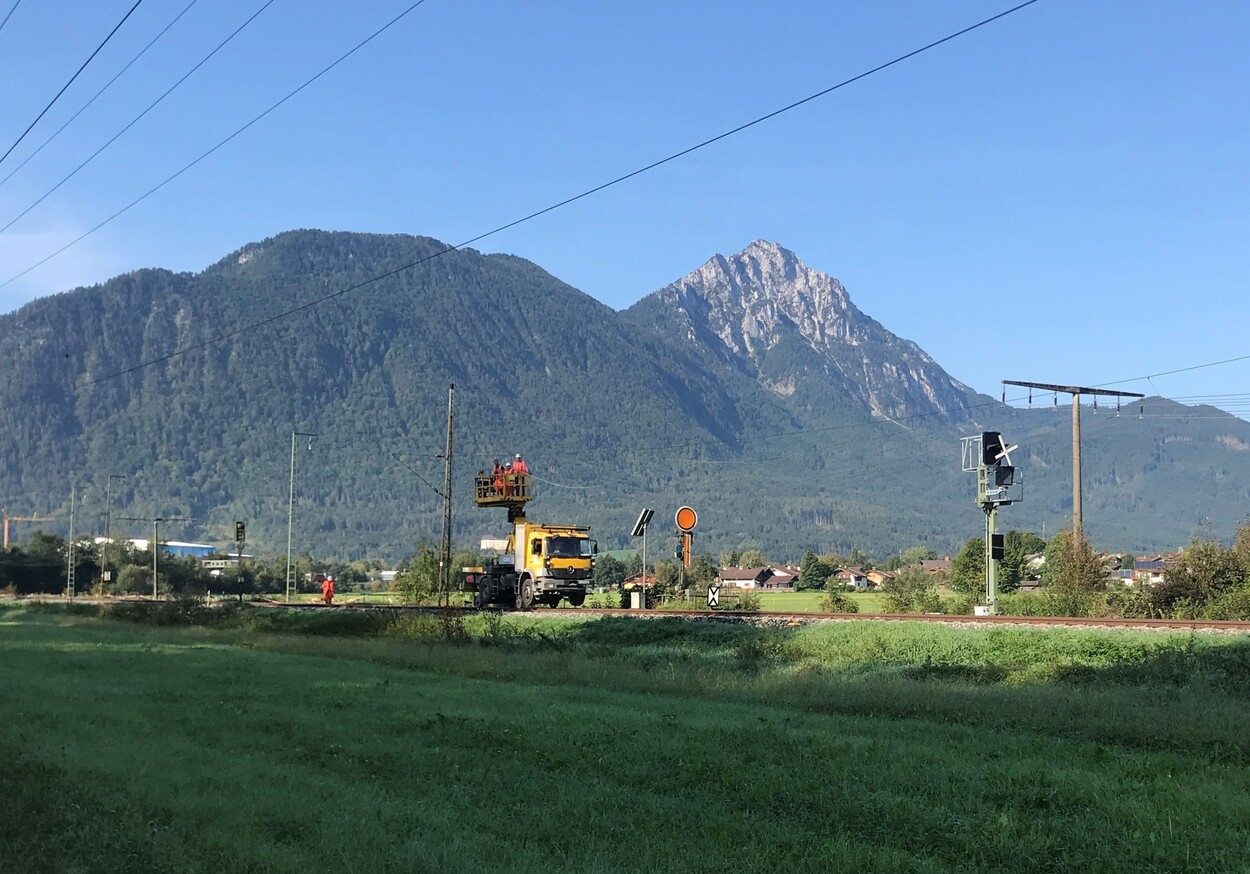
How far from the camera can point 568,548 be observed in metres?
52.6

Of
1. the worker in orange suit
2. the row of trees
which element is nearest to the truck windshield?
the worker in orange suit

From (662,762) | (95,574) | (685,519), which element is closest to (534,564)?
(685,519)

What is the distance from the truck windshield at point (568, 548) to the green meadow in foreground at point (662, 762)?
79.0 ft

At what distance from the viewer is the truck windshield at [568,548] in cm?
5247

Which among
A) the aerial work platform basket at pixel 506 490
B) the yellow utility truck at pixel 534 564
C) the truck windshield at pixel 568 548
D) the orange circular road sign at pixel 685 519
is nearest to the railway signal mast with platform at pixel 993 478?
the orange circular road sign at pixel 685 519

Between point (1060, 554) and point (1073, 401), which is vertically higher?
point (1073, 401)

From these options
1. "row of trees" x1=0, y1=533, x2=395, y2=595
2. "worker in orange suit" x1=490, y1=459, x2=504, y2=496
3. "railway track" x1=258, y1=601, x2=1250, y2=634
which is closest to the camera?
"railway track" x1=258, y1=601, x2=1250, y2=634

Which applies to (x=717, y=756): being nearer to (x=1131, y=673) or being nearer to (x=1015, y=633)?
(x=1131, y=673)

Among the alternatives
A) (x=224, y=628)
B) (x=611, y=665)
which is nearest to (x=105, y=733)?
(x=611, y=665)

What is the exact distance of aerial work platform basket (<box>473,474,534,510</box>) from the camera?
55469 mm

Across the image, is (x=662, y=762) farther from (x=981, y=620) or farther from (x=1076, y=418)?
(x=1076, y=418)

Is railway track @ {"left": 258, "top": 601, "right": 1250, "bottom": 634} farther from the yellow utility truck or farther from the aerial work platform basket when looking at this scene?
the aerial work platform basket

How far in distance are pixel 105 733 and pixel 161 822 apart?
6.06m

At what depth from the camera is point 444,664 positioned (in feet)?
98.8
